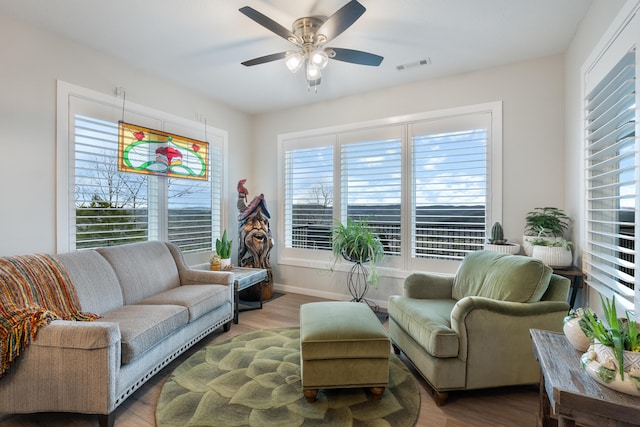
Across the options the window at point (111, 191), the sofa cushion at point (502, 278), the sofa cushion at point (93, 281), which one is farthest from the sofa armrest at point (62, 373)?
the sofa cushion at point (502, 278)

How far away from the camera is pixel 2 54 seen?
2.31 meters

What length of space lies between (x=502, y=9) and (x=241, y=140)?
3528mm

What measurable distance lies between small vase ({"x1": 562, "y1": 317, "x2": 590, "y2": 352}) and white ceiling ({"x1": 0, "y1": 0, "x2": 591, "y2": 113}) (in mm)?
2190

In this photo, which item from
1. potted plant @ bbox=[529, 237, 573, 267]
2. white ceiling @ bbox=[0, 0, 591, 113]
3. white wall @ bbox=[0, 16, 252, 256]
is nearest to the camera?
white ceiling @ bbox=[0, 0, 591, 113]

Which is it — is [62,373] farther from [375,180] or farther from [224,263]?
[375,180]

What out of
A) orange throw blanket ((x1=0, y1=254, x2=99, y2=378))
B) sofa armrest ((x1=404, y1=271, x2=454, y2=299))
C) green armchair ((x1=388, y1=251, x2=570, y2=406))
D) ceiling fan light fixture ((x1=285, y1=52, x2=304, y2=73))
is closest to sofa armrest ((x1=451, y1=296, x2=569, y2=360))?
green armchair ((x1=388, y1=251, x2=570, y2=406))

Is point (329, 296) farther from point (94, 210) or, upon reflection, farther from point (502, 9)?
point (502, 9)

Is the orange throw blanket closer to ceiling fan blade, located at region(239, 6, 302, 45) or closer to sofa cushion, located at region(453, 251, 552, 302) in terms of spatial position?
ceiling fan blade, located at region(239, 6, 302, 45)

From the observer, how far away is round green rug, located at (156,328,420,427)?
179 cm

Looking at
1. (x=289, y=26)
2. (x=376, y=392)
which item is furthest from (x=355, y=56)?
(x=376, y=392)

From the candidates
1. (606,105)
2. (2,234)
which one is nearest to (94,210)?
(2,234)

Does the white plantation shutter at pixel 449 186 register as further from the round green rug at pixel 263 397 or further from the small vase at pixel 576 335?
the small vase at pixel 576 335

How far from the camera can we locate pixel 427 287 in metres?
2.70

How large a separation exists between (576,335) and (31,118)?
391 centimetres
